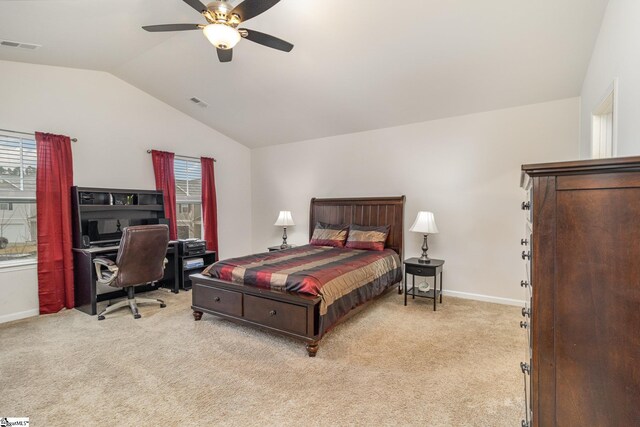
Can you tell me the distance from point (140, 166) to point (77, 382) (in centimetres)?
324

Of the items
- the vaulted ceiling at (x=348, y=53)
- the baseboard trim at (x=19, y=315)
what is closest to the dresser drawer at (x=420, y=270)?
the vaulted ceiling at (x=348, y=53)

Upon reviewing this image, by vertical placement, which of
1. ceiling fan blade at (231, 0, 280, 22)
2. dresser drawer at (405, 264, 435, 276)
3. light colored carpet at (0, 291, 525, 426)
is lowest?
light colored carpet at (0, 291, 525, 426)

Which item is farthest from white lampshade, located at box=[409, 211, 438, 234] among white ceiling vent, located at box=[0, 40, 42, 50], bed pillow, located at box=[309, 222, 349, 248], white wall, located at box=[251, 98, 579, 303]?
white ceiling vent, located at box=[0, 40, 42, 50]

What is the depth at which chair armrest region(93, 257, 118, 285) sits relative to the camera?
11.4 feet

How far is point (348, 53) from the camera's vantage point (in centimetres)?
330

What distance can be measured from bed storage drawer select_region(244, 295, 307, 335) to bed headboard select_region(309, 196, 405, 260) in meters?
2.25

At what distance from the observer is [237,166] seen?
6199 mm

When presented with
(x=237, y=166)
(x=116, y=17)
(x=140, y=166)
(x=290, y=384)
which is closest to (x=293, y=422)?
(x=290, y=384)

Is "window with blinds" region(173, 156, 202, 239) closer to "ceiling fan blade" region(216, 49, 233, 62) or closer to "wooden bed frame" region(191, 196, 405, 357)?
"wooden bed frame" region(191, 196, 405, 357)

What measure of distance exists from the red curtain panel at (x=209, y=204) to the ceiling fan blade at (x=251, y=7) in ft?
11.8

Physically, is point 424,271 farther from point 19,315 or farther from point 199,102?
point 19,315

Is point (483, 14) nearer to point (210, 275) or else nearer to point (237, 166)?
point (210, 275)

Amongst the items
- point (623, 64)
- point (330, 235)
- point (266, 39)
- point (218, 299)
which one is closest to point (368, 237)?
point (330, 235)

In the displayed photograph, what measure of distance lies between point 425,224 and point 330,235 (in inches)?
57.7
